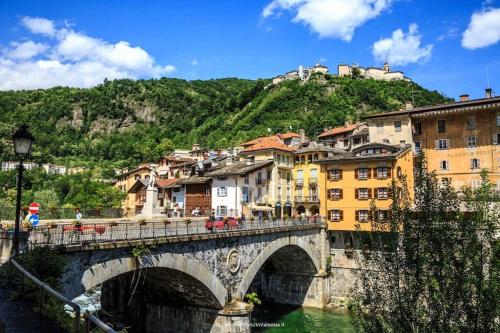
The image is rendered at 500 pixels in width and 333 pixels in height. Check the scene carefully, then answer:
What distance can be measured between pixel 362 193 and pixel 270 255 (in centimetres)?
1499

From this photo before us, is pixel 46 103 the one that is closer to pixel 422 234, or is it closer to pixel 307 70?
pixel 307 70

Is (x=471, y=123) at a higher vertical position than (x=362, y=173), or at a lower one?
higher

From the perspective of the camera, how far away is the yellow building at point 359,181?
41281 millimetres

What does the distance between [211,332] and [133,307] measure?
23.9ft

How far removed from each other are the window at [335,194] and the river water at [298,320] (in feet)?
39.5

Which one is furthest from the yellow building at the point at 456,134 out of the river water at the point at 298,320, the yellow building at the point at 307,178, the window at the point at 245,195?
the river water at the point at 298,320

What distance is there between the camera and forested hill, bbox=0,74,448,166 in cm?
10775

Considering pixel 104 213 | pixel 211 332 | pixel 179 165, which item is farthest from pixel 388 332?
pixel 179 165

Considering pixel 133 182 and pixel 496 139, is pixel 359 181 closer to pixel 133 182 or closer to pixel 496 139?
pixel 496 139

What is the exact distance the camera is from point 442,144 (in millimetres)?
46531

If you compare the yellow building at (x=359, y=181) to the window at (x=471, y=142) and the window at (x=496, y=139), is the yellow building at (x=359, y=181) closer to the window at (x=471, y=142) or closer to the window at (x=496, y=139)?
the window at (x=471, y=142)

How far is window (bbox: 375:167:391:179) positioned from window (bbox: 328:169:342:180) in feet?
14.0

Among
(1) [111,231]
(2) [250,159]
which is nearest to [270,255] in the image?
(1) [111,231]

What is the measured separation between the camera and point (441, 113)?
45438mm
